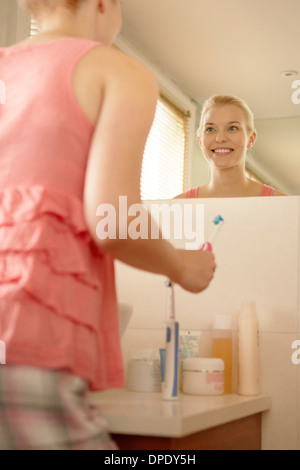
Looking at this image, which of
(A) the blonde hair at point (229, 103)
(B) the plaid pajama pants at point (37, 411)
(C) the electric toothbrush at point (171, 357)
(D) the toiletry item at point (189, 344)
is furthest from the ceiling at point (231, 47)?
(B) the plaid pajama pants at point (37, 411)

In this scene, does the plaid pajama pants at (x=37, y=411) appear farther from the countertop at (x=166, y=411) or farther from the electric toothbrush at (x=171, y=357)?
the electric toothbrush at (x=171, y=357)

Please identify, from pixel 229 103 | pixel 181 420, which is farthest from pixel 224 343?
pixel 229 103

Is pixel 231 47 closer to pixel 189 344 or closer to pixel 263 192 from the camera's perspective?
pixel 263 192

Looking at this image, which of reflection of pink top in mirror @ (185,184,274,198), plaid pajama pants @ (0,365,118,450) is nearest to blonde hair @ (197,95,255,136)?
reflection of pink top in mirror @ (185,184,274,198)

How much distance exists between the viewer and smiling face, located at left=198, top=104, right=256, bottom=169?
1464 mm

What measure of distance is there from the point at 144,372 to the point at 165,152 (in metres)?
1.38

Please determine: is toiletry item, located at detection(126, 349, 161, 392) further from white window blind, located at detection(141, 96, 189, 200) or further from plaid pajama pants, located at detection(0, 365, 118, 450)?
white window blind, located at detection(141, 96, 189, 200)

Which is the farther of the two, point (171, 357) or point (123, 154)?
point (171, 357)

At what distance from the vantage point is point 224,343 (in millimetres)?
1142

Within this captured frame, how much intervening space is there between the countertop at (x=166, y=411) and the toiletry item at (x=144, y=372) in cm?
2

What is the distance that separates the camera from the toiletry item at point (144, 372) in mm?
1062

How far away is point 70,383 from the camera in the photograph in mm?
513

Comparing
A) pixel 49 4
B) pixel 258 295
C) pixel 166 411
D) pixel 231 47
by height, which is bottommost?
pixel 166 411
